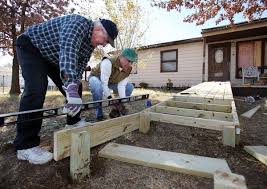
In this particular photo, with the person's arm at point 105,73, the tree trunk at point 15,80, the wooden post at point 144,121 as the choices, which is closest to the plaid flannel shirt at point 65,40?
the person's arm at point 105,73

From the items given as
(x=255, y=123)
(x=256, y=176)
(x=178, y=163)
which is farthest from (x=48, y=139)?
(x=255, y=123)

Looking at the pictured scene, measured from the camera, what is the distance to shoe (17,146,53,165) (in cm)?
238

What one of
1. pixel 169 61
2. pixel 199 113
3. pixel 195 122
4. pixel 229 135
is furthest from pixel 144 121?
pixel 169 61

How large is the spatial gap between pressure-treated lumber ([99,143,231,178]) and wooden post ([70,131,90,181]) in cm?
43

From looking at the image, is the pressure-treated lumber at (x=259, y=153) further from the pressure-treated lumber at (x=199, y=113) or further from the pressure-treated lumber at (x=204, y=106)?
the pressure-treated lumber at (x=204, y=106)

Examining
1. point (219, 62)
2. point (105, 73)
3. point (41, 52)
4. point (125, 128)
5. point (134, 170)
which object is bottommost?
point (134, 170)

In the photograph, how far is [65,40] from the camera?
2.24 meters

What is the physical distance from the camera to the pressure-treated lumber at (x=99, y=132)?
2012mm

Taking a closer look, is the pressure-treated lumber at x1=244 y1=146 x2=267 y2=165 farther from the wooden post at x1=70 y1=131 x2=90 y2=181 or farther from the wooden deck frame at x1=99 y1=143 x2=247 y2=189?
the wooden post at x1=70 y1=131 x2=90 y2=181

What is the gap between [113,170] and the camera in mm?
2336

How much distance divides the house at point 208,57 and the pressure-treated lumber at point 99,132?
7830 mm

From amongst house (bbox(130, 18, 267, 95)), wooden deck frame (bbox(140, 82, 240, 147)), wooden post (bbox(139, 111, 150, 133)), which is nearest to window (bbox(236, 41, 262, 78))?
house (bbox(130, 18, 267, 95))

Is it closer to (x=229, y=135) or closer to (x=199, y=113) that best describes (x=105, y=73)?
(x=199, y=113)

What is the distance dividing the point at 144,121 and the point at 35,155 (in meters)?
1.48
